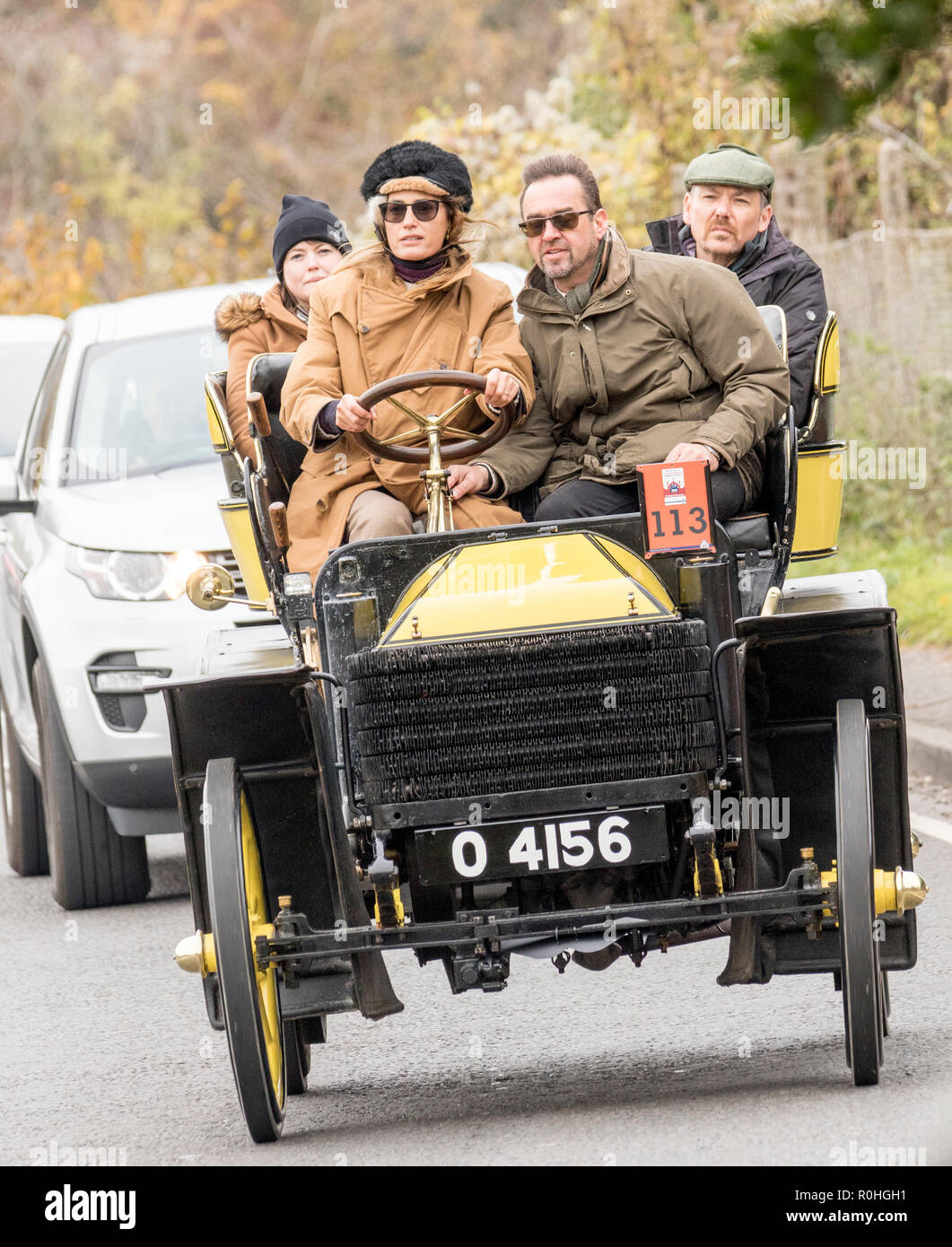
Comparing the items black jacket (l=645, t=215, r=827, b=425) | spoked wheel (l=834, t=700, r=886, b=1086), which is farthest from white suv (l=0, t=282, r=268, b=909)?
spoked wheel (l=834, t=700, r=886, b=1086)

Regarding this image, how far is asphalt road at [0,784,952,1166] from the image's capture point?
4754 millimetres

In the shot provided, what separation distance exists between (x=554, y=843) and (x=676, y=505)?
85cm

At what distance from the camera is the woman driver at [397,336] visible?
5777 millimetres

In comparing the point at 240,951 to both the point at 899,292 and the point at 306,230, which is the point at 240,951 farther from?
the point at 899,292

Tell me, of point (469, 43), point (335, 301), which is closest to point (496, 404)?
point (335, 301)

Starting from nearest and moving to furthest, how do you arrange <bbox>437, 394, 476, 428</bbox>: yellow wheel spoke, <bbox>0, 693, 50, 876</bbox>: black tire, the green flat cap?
<bbox>437, 394, 476, 428</bbox>: yellow wheel spoke
the green flat cap
<bbox>0, 693, 50, 876</bbox>: black tire

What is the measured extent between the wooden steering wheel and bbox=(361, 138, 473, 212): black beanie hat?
557 mm

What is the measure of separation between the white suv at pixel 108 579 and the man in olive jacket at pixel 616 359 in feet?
7.19

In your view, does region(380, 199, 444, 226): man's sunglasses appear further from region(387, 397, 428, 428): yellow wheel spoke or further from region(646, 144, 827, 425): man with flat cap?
region(646, 144, 827, 425): man with flat cap
